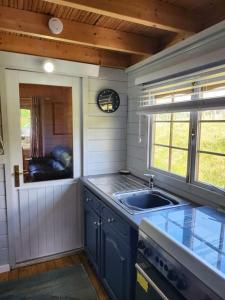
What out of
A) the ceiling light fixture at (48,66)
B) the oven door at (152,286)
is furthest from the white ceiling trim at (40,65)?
the oven door at (152,286)

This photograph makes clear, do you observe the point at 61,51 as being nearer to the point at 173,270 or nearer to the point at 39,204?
the point at 39,204

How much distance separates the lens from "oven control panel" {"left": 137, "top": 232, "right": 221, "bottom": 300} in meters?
0.93

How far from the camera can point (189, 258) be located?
1005mm

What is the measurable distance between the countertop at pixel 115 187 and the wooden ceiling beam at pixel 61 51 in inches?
50.4

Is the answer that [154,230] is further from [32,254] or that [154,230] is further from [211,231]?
[32,254]

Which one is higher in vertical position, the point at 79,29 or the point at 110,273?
the point at 79,29

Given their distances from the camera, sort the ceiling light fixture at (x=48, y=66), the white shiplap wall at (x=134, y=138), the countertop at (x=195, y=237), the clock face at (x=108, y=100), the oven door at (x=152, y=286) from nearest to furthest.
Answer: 1. the countertop at (x=195, y=237)
2. the oven door at (x=152, y=286)
3. the ceiling light fixture at (x=48, y=66)
4. the white shiplap wall at (x=134, y=138)
5. the clock face at (x=108, y=100)

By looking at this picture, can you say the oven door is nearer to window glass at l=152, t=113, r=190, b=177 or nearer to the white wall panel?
window glass at l=152, t=113, r=190, b=177

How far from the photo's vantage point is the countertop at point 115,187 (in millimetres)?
1526

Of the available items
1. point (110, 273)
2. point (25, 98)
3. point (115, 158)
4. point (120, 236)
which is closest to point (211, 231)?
point (120, 236)

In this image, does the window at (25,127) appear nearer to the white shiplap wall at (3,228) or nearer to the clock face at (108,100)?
the white shiplap wall at (3,228)

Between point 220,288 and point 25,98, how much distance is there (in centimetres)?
219

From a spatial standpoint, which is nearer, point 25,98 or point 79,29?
point 79,29

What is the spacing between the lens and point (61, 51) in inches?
90.9
